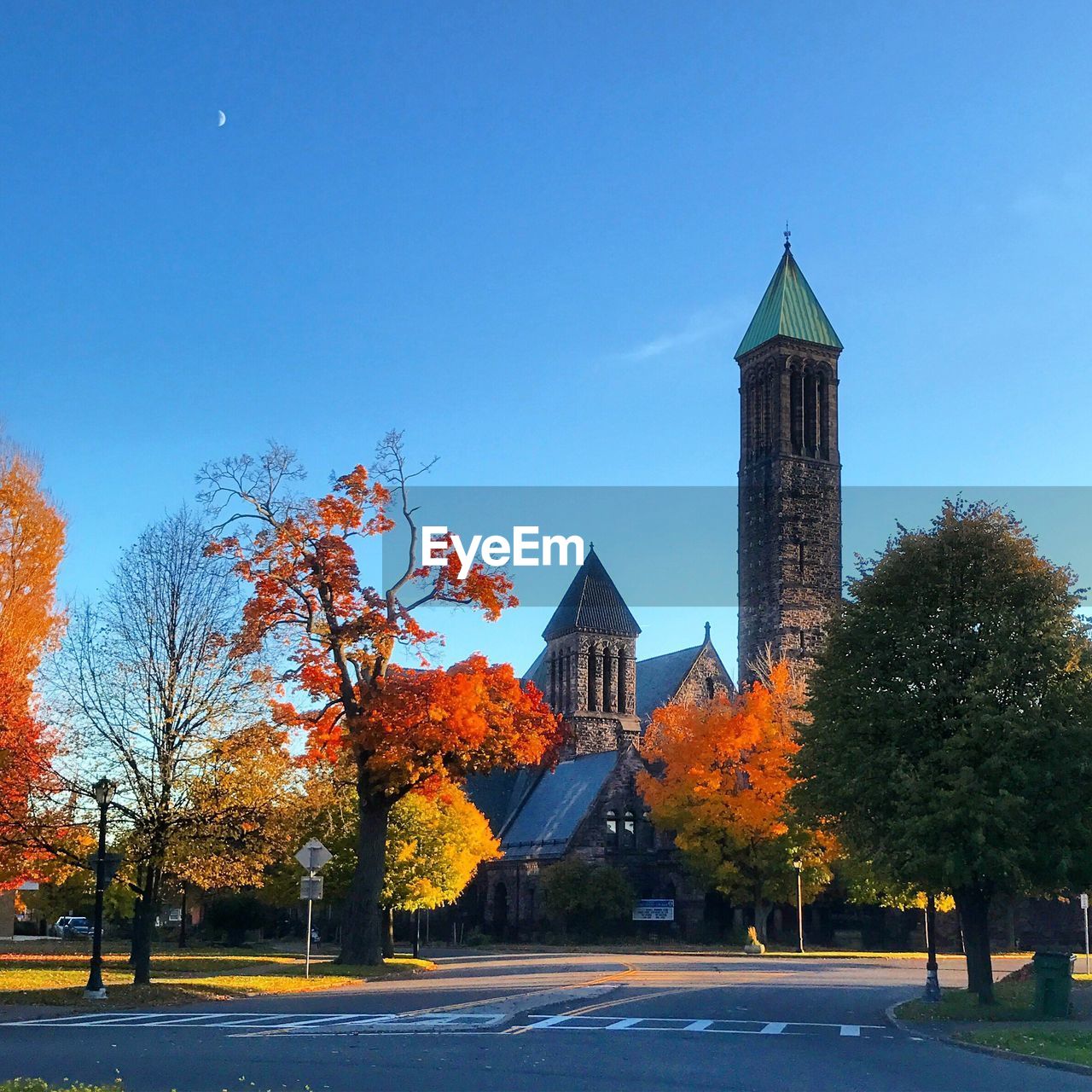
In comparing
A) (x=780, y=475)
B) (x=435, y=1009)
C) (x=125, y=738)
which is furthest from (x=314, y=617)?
(x=780, y=475)

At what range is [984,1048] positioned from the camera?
18172 millimetres

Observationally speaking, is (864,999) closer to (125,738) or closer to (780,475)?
(125,738)

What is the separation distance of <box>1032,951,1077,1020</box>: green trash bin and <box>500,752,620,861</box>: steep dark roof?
45.0m

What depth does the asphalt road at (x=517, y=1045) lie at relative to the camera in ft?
46.2

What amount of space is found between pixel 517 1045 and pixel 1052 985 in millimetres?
10574

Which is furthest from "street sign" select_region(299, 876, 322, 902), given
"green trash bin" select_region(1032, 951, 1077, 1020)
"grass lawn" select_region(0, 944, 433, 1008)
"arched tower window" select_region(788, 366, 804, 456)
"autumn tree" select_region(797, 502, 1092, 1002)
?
"arched tower window" select_region(788, 366, 804, 456)

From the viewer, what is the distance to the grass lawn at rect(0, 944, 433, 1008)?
2519cm

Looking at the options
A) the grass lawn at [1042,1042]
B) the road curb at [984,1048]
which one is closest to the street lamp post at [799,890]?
the road curb at [984,1048]

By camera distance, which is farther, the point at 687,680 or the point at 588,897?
the point at 687,680

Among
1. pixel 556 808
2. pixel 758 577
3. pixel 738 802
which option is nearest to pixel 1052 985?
pixel 738 802

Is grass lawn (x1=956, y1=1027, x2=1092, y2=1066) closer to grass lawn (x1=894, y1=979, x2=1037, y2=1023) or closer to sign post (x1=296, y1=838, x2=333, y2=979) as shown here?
grass lawn (x1=894, y1=979, x2=1037, y2=1023)

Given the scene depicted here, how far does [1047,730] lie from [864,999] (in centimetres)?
745

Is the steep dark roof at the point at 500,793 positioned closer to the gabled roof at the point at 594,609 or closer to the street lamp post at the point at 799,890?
the gabled roof at the point at 594,609

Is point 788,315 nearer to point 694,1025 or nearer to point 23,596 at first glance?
point 23,596
